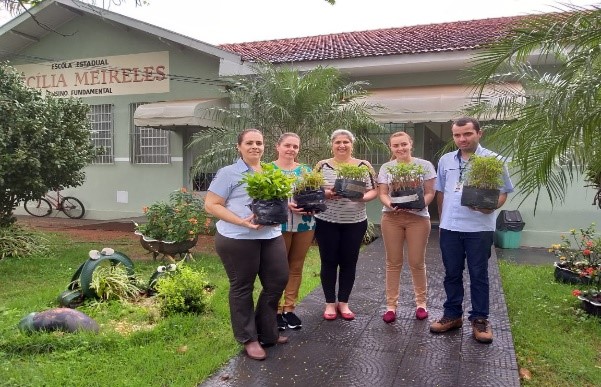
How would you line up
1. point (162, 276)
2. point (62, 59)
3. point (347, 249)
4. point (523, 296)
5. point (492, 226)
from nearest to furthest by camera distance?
point (492, 226) < point (347, 249) < point (162, 276) < point (523, 296) < point (62, 59)

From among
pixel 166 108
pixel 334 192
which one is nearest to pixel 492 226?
pixel 334 192

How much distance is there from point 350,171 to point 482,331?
5.57ft

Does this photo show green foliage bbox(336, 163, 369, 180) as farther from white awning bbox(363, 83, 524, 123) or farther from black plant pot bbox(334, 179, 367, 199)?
white awning bbox(363, 83, 524, 123)

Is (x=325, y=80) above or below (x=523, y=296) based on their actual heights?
above

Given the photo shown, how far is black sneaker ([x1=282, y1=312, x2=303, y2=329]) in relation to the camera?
172 inches

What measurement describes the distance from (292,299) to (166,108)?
798 cm

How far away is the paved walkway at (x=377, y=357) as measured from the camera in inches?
134

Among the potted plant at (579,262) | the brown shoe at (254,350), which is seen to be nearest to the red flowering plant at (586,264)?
the potted plant at (579,262)

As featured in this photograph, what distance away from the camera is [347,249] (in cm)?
434

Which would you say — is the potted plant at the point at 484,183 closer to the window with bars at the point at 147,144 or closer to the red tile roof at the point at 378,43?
the red tile roof at the point at 378,43

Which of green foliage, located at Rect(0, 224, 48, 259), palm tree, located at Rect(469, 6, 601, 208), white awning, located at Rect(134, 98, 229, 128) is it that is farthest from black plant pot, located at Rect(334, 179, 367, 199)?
white awning, located at Rect(134, 98, 229, 128)

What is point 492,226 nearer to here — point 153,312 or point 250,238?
point 250,238

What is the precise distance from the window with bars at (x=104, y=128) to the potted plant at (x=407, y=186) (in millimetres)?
10869

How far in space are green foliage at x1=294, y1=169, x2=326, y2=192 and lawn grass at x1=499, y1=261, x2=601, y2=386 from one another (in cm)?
→ 206
